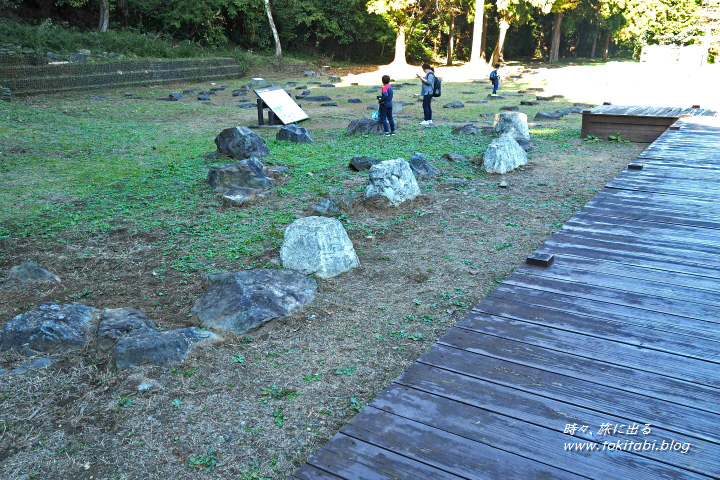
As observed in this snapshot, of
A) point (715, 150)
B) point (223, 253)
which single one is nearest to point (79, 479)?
point (223, 253)

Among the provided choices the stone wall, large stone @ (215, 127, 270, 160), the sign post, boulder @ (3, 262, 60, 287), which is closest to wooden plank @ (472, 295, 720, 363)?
boulder @ (3, 262, 60, 287)

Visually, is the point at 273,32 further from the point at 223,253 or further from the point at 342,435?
the point at 342,435

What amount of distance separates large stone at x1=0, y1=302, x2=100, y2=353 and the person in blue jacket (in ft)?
28.5

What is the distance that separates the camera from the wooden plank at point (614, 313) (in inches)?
122

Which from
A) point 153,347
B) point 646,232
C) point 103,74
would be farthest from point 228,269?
point 103,74

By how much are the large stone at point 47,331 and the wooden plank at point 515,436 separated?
241cm

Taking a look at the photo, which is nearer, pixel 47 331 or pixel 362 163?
pixel 47 331

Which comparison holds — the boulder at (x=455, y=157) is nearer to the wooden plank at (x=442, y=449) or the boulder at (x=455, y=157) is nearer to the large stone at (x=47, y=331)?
the large stone at (x=47, y=331)

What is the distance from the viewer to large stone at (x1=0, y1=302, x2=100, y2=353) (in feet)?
12.7

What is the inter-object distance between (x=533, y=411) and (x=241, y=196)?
5.50 m

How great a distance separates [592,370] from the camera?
279cm

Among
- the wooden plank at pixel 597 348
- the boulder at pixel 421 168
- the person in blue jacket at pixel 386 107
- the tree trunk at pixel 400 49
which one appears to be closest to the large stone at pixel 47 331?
the wooden plank at pixel 597 348

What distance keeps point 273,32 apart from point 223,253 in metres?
25.3

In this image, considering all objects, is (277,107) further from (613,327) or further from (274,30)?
(274,30)
